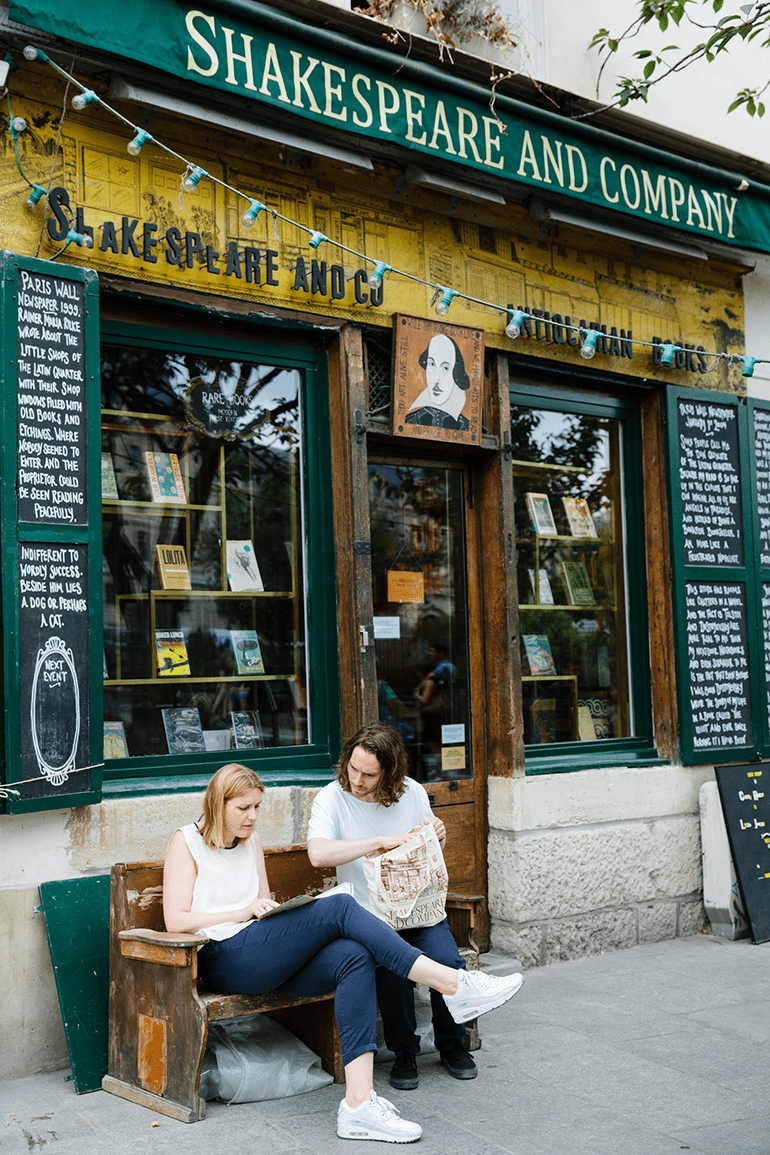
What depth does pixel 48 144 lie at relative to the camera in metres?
4.44

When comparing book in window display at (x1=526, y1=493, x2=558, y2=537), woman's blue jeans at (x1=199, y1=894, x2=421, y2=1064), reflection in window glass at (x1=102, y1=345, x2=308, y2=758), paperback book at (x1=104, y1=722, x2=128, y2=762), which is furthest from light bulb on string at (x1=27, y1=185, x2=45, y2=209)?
book in window display at (x1=526, y1=493, x2=558, y2=537)

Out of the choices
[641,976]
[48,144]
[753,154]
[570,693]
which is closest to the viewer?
[48,144]

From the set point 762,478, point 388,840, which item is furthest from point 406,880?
point 762,478

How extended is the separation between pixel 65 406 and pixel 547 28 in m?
4.07

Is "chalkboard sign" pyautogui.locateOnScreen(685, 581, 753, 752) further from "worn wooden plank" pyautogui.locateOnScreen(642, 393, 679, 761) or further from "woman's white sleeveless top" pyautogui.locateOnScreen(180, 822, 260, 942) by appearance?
"woman's white sleeveless top" pyautogui.locateOnScreen(180, 822, 260, 942)

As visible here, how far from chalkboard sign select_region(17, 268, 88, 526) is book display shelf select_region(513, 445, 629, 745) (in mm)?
2785

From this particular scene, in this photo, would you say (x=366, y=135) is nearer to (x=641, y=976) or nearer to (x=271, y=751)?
(x=271, y=751)

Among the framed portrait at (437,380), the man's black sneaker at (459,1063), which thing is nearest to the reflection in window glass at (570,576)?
the framed portrait at (437,380)

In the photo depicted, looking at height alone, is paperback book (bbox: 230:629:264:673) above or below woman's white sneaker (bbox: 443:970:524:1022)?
above

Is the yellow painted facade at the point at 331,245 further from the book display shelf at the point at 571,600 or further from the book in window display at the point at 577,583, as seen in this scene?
the book in window display at the point at 577,583

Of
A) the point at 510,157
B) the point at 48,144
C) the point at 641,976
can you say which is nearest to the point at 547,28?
the point at 510,157

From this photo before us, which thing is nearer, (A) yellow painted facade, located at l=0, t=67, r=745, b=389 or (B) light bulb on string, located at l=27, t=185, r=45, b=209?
(B) light bulb on string, located at l=27, t=185, r=45, b=209

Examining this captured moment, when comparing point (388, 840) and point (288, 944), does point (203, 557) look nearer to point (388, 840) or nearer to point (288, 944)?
point (388, 840)

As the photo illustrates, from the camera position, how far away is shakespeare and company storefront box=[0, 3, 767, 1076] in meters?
4.32
